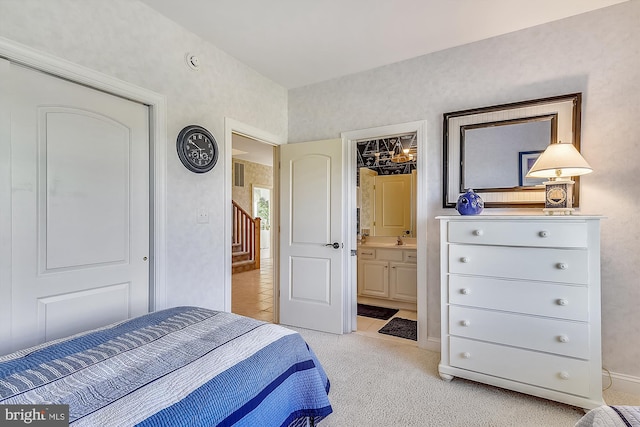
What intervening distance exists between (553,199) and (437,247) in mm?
954

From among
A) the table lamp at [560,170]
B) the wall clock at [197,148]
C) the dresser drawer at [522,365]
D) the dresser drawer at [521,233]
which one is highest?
the wall clock at [197,148]

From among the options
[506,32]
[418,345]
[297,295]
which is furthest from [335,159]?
[418,345]

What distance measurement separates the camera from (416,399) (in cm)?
209

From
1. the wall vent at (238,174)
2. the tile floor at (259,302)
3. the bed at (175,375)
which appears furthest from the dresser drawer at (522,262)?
the wall vent at (238,174)

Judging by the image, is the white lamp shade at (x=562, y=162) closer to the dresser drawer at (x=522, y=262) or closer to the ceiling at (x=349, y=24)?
the dresser drawer at (x=522, y=262)

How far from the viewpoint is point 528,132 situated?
2.47m

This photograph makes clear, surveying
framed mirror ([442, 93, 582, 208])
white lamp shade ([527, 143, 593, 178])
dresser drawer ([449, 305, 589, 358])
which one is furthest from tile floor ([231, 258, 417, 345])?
white lamp shade ([527, 143, 593, 178])

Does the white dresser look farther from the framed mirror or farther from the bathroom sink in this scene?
the bathroom sink

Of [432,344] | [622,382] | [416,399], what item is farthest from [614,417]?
[432,344]

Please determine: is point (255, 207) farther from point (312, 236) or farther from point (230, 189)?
point (230, 189)

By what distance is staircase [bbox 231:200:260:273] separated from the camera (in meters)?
7.07

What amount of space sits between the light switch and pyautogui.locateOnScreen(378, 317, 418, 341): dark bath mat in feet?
7.03

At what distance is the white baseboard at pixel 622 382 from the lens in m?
2.15

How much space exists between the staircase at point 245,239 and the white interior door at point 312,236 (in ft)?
12.2
